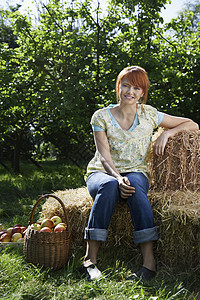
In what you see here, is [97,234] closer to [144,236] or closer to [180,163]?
[144,236]

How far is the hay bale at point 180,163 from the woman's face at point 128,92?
481 mm

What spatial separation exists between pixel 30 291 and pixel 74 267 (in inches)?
18.1

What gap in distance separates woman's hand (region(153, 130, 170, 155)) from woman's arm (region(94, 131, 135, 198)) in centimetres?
44

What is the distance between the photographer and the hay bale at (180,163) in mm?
2783

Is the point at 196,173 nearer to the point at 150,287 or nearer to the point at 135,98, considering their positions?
the point at 135,98

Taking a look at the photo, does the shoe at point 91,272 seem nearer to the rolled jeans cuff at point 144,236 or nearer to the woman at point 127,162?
the woman at point 127,162

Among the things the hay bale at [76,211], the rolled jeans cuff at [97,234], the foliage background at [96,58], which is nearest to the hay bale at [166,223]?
the hay bale at [76,211]

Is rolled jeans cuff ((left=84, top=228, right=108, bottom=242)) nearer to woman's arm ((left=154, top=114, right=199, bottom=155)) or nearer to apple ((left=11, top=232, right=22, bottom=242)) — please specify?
apple ((left=11, top=232, right=22, bottom=242))

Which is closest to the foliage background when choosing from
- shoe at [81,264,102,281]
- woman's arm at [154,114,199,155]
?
woman's arm at [154,114,199,155]

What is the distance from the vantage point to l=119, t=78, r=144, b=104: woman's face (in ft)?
8.53

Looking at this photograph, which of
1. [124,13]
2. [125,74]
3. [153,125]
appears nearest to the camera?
[125,74]

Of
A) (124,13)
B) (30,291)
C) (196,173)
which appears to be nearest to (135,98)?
(196,173)

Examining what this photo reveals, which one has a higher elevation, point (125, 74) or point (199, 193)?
point (125, 74)

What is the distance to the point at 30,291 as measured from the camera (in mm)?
1896
